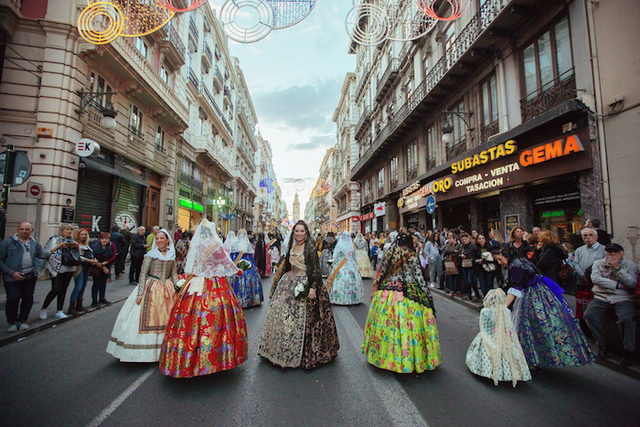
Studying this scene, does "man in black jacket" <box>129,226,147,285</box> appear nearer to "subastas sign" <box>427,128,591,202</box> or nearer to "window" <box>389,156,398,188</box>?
"subastas sign" <box>427,128,591,202</box>

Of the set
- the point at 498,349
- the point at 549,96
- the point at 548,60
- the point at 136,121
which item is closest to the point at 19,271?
the point at 498,349

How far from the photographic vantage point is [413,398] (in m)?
3.18

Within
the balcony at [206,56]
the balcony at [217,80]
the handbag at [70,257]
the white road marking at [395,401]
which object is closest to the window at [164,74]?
the balcony at [206,56]

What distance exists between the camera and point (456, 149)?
48.4 feet

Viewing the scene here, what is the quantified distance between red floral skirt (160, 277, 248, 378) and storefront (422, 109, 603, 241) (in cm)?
897

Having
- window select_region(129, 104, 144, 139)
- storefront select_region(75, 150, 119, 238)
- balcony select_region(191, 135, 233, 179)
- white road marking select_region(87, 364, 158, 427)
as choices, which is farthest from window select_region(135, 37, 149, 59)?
white road marking select_region(87, 364, 158, 427)

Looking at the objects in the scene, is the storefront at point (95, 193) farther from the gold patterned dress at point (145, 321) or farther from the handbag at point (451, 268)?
the handbag at point (451, 268)

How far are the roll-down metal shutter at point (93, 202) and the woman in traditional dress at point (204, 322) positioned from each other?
1062 centimetres

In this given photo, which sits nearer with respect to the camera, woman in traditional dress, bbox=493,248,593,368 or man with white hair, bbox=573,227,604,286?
woman in traditional dress, bbox=493,248,593,368

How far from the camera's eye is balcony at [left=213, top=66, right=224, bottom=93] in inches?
1098

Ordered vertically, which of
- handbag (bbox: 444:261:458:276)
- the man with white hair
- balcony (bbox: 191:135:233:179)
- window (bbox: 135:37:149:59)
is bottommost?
handbag (bbox: 444:261:458:276)

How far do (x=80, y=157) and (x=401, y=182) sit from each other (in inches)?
694

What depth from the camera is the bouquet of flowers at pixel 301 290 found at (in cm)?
387

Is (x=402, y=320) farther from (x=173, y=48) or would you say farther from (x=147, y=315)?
(x=173, y=48)
